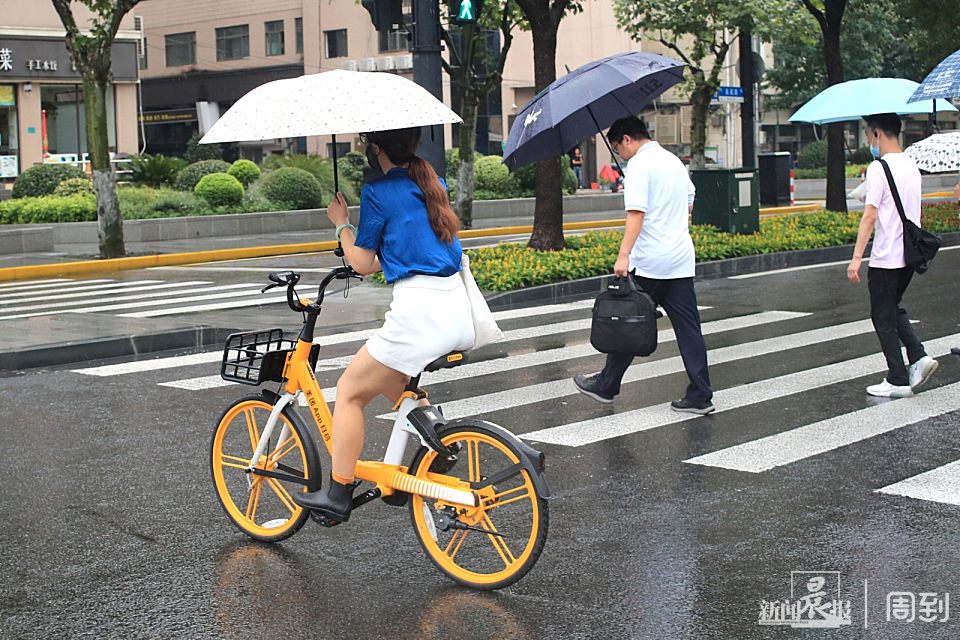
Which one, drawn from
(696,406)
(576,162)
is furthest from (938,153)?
(576,162)

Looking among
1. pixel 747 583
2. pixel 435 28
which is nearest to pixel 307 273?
pixel 435 28

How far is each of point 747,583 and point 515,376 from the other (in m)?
4.97

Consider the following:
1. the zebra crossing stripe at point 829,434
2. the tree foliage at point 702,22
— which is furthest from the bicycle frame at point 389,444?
the tree foliage at point 702,22

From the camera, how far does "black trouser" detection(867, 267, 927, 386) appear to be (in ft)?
29.3

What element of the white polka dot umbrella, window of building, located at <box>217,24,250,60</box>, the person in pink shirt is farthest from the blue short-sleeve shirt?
window of building, located at <box>217,24,250,60</box>

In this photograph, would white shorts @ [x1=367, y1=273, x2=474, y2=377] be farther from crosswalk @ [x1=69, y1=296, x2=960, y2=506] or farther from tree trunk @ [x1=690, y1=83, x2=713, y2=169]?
tree trunk @ [x1=690, y1=83, x2=713, y2=169]

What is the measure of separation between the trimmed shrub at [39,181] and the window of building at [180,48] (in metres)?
35.0

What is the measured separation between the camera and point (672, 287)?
8547 mm

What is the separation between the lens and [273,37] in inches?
2338

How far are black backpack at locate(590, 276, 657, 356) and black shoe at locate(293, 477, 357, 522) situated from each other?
10.1ft

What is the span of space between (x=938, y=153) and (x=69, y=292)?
433 inches

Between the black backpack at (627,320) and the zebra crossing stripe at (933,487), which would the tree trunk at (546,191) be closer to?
the black backpack at (627,320)

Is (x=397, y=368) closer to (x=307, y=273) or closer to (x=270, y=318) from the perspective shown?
(x=270, y=318)

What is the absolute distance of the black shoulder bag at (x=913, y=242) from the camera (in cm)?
875
